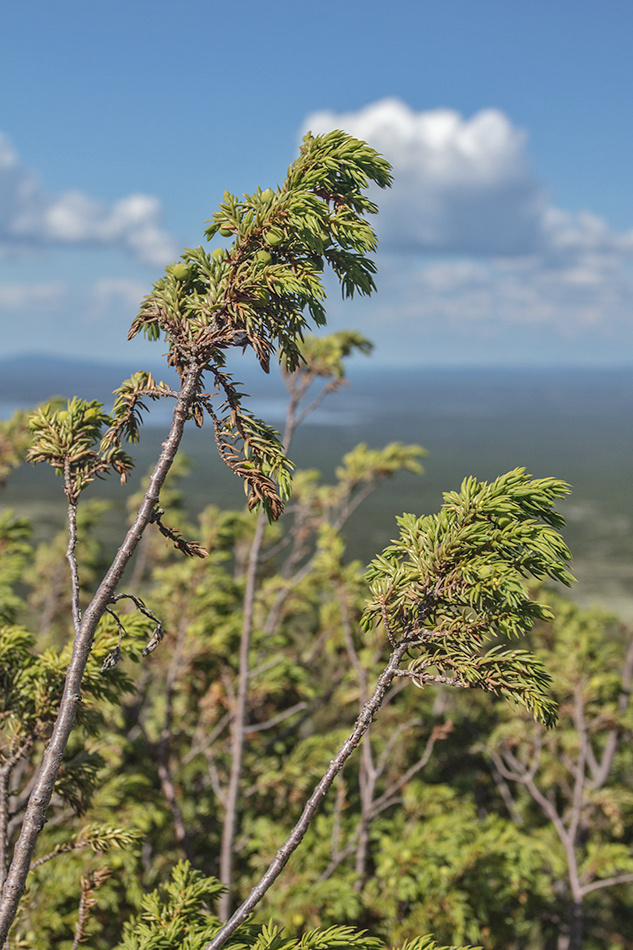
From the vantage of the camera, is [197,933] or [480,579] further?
[197,933]

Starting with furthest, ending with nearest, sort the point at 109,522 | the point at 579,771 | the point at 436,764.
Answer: the point at 109,522 → the point at 436,764 → the point at 579,771

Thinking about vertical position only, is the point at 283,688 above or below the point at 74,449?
below

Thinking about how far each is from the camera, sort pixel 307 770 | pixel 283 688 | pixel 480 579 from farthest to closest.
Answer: pixel 283 688, pixel 307 770, pixel 480 579

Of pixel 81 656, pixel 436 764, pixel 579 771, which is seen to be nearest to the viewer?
pixel 81 656

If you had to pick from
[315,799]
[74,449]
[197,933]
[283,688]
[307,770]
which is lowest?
[307,770]

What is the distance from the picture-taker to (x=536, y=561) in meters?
3.92

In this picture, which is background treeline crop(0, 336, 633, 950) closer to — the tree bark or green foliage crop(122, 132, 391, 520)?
the tree bark

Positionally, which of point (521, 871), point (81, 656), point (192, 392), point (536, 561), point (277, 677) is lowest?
point (521, 871)

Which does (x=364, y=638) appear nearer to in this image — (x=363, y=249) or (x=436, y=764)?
(x=436, y=764)

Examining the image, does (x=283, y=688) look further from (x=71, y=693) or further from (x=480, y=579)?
(x=480, y=579)

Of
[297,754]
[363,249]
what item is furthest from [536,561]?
[297,754]

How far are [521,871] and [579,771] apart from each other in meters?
3.39

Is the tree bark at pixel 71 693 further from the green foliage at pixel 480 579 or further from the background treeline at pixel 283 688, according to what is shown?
the green foliage at pixel 480 579

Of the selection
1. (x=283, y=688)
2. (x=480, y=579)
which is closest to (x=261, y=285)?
(x=480, y=579)
